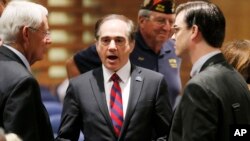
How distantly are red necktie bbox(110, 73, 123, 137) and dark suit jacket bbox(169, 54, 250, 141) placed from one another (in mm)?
730

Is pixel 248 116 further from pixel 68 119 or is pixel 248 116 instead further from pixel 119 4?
pixel 119 4

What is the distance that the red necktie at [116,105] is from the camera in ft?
11.2

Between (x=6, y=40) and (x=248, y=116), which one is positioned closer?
(x=248, y=116)

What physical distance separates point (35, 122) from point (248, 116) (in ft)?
3.26

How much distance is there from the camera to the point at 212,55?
108 inches

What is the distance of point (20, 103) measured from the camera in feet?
9.26

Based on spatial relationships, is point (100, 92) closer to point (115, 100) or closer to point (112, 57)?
point (115, 100)

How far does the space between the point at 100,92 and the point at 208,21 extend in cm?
94

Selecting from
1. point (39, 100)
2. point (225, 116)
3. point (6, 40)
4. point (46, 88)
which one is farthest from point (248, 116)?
point (46, 88)

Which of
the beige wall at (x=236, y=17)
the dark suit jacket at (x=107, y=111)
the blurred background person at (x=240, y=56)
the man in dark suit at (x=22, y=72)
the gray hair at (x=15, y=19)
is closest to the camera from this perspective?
the man in dark suit at (x=22, y=72)

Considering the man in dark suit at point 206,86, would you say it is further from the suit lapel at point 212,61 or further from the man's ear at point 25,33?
the man's ear at point 25,33

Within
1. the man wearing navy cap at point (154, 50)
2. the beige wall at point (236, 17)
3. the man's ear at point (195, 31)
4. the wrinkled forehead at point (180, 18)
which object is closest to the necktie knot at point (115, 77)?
the man wearing navy cap at point (154, 50)

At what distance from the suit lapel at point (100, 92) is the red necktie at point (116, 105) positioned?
4cm

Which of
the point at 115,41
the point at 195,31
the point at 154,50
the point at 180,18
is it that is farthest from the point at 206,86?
the point at 154,50
